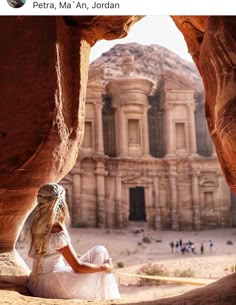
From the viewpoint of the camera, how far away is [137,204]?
25.1 meters

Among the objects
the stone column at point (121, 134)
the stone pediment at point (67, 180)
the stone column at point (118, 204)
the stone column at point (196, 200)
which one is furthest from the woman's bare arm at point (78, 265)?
the stone column at point (196, 200)

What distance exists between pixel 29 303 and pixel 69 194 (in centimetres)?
1870

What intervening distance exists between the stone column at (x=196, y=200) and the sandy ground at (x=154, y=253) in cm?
85

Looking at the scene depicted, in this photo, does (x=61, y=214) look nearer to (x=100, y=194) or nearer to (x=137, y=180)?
(x=100, y=194)

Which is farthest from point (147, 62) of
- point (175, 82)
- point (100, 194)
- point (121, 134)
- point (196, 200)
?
point (100, 194)

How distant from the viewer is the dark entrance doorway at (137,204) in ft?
81.7

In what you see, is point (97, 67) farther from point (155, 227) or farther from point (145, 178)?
point (155, 227)

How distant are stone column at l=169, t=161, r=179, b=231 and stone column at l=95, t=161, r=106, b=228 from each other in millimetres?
4372

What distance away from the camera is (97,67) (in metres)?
24.2

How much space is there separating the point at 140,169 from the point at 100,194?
324 cm

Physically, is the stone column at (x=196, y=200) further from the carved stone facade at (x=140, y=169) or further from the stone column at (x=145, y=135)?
the stone column at (x=145, y=135)

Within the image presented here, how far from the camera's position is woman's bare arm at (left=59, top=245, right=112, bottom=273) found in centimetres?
335
